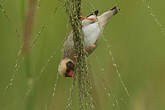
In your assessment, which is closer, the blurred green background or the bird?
the bird

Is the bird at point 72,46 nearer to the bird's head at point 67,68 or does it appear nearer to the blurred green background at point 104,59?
the bird's head at point 67,68

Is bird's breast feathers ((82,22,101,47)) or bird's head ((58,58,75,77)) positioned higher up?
bird's breast feathers ((82,22,101,47))

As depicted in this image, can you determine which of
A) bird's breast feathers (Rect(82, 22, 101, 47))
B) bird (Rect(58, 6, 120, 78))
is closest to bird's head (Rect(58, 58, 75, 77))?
bird (Rect(58, 6, 120, 78))

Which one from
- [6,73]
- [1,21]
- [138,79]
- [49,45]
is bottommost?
[138,79]

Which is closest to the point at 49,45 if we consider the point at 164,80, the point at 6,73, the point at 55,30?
the point at 55,30

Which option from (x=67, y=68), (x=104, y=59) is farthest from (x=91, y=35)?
(x=104, y=59)

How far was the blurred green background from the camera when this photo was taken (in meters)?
2.33

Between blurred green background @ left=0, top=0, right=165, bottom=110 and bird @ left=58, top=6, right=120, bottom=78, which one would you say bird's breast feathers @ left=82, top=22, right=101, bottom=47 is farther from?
blurred green background @ left=0, top=0, right=165, bottom=110

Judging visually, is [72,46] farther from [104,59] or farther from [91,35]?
[104,59]

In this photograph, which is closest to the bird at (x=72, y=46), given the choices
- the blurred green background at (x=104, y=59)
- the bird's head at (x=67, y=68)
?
the bird's head at (x=67, y=68)

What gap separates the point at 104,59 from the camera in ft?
8.73

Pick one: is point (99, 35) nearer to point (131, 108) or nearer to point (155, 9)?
point (131, 108)

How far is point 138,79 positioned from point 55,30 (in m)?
0.67

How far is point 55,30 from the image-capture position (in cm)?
256
